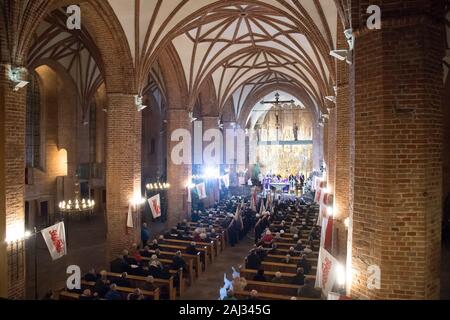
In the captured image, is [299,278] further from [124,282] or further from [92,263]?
[92,263]

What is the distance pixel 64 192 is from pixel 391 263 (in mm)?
19178

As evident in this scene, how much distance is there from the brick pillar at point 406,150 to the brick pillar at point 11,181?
25.1 feet

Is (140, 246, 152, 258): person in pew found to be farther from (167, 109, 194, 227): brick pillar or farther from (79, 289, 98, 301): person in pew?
(167, 109, 194, 227): brick pillar

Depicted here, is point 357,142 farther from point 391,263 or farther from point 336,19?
point 336,19

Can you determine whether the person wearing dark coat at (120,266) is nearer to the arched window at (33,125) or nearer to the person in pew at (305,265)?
the person in pew at (305,265)

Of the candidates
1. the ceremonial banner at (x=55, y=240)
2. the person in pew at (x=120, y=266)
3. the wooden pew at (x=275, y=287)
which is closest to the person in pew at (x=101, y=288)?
the ceremonial banner at (x=55, y=240)

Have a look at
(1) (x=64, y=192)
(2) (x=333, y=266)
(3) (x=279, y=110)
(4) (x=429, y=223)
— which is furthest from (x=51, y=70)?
(3) (x=279, y=110)

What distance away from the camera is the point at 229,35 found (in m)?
18.3

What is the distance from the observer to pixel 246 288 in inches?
381

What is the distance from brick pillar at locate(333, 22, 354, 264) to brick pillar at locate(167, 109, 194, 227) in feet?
29.7

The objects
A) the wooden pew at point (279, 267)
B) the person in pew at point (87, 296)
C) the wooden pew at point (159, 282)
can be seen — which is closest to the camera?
the person in pew at point (87, 296)

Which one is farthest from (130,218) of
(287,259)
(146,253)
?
(287,259)

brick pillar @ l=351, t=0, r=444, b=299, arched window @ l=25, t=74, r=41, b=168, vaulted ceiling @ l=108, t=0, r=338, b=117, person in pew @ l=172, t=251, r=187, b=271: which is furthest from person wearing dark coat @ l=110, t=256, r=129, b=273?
arched window @ l=25, t=74, r=41, b=168

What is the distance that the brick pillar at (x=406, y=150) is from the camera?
5227 millimetres
